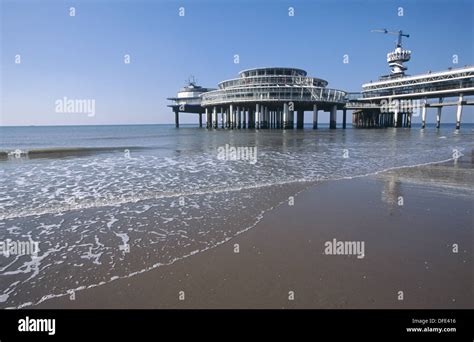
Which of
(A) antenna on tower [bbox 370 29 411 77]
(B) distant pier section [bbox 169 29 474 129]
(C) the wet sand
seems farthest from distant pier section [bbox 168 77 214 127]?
(C) the wet sand

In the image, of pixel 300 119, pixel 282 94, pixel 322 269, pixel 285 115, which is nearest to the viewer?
pixel 322 269

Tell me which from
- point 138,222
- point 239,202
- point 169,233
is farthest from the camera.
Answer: point 239,202

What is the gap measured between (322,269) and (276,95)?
71357 millimetres

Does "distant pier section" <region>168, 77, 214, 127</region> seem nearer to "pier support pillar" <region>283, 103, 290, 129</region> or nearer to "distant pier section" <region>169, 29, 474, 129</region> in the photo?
"distant pier section" <region>169, 29, 474, 129</region>

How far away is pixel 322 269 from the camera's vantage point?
3.98m

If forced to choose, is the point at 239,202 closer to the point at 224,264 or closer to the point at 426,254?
the point at 224,264

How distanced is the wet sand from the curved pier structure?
2666 inches

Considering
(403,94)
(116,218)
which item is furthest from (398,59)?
(116,218)

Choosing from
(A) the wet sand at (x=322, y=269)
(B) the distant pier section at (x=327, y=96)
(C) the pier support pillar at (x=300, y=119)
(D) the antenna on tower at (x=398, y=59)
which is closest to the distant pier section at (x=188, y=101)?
(B) the distant pier section at (x=327, y=96)

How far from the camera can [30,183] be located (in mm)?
10562

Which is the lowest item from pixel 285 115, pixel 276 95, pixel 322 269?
pixel 322 269

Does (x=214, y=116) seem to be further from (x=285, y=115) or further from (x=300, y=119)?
(x=300, y=119)
